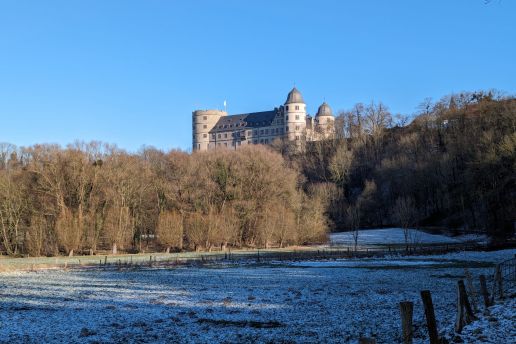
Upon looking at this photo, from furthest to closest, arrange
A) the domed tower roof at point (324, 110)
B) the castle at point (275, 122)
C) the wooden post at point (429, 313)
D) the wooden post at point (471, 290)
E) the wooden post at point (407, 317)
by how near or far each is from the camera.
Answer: the domed tower roof at point (324, 110), the castle at point (275, 122), the wooden post at point (471, 290), the wooden post at point (429, 313), the wooden post at point (407, 317)

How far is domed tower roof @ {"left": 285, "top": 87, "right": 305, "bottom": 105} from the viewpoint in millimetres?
183988

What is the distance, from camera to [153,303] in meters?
22.3

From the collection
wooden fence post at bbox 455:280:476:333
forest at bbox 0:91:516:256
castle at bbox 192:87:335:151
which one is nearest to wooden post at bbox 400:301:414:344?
wooden fence post at bbox 455:280:476:333

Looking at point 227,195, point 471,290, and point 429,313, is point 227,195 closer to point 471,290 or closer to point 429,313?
point 471,290

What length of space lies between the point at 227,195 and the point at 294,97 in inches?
4539

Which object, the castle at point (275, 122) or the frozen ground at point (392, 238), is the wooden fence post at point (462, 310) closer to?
the frozen ground at point (392, 238)

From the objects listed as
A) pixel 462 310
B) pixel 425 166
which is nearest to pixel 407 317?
pixel 462 310

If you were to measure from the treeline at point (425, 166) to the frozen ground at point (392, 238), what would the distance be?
252 centimetres

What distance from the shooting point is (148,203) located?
2933 inches

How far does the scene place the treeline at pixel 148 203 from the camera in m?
63.9

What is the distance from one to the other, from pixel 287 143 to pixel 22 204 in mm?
80411

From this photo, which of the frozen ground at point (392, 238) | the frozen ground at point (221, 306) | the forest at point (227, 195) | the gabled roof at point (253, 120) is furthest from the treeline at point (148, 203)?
the gabled roof at point (253, 120)

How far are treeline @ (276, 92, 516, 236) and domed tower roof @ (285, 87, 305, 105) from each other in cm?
5208

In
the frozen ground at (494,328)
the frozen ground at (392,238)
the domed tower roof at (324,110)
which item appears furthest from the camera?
the domed tower roof at (324,110)
